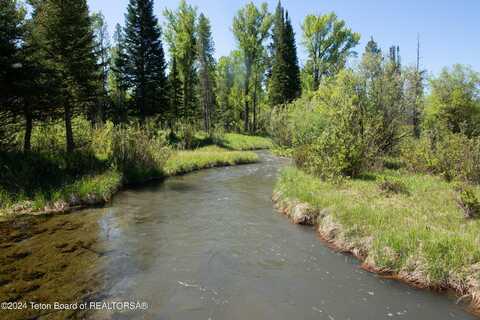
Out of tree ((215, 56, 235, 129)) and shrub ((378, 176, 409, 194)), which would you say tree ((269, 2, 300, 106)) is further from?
shrub ((378, 176, 409, 194))

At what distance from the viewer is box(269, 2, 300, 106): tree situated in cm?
3978

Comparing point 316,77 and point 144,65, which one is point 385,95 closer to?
point 144,65

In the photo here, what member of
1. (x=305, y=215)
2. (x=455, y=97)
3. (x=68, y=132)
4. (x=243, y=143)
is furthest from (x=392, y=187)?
(x=243, y=143)

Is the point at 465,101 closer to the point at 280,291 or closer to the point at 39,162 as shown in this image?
the point at 280,291

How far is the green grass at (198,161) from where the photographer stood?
18.2 metres

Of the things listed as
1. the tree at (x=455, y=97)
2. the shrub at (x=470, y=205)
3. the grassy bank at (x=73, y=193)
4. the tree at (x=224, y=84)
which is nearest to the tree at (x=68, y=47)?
the grassy bank at (x=73, y=193)

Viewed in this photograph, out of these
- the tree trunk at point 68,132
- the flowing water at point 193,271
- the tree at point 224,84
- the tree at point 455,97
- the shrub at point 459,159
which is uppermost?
the tree at point 224,84

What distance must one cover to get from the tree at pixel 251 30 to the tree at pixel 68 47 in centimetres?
2636

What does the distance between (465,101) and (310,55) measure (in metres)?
20.4

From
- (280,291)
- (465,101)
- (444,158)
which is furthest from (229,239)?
(465,101)

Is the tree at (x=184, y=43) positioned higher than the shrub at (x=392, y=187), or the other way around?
the tree at (x=184, y=43)

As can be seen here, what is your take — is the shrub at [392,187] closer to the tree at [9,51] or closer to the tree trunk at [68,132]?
the tree at [9,51]

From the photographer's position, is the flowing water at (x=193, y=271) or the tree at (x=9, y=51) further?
the tree at (x=9, y=51)

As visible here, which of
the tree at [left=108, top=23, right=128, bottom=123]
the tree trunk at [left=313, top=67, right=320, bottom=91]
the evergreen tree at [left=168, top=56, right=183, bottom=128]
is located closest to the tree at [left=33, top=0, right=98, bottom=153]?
the tree at [left=108, top=23, right=128, bottom=123]
